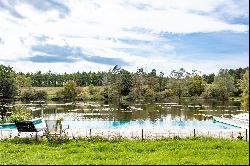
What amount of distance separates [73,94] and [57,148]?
75.6 metres

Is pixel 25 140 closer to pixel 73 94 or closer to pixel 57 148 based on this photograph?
pixel 57 148

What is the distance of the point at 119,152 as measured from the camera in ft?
43.1

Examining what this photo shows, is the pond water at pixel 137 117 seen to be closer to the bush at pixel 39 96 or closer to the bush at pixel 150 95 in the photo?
the bush at pixel 150 95

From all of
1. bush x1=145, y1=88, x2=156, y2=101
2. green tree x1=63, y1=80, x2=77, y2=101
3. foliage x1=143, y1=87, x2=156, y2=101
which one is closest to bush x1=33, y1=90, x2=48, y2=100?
green tree x1=63, y1=80, x2=77, y2=101

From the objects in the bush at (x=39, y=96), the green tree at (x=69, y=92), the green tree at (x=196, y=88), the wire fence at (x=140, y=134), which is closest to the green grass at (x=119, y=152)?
the wire fence at (x=140, y=134)

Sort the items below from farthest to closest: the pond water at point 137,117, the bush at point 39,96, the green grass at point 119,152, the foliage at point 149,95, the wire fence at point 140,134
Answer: the bush at point 39,96 < the foliage at point 149,95 < the pond water at point 137,117 < the wire fence at point 140,134 < the green grass at point 119,152

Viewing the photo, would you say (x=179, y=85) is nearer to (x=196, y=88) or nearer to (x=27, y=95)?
(x=196, y=88)

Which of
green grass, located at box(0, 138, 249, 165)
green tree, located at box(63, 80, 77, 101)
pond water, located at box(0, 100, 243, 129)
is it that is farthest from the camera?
green tree, located at box(63, 80, 77, 101)

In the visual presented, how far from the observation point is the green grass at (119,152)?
11094 millimetres

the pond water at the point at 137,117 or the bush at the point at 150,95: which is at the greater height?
the bush at the point at 150,95

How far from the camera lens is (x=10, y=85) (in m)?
61.3

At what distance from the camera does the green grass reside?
36.4ft

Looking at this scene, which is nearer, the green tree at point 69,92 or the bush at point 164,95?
the bush at point 164,95

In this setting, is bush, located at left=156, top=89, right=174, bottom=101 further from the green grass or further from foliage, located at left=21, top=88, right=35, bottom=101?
→ the green grass
